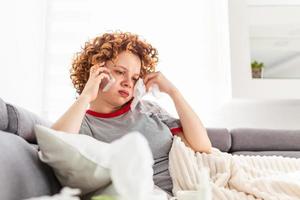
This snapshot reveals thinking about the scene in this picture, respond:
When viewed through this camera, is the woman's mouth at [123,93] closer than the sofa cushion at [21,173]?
No

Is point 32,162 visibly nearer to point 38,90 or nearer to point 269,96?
point 38,90

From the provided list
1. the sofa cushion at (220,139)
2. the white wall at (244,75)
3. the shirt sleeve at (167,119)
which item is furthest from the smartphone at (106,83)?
the white wall at (244,75)

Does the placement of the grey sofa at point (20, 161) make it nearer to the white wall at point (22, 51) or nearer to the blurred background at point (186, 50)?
the white wall at point (22, 51)

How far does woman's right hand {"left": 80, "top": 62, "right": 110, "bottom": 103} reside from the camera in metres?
1.40

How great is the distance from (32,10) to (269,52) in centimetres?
146

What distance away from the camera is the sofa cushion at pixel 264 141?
1.96 m

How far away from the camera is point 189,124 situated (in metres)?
1.54

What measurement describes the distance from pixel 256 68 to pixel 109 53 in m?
1.20

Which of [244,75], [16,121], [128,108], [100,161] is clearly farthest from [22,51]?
[100,161]

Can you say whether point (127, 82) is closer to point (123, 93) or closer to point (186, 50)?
point (123, 93)

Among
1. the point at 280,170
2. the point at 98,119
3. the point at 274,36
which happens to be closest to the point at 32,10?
the point at 98,119

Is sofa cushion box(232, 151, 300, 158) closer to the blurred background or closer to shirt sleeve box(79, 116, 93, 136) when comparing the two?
the blurred background

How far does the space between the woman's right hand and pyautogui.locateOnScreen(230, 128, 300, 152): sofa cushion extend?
2.65 ft

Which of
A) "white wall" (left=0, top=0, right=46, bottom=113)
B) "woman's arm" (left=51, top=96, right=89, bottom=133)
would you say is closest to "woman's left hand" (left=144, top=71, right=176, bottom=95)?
"woman's arm" (left=51, top=96, right=89, bottom=133)
